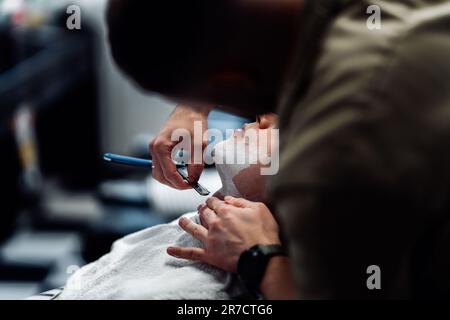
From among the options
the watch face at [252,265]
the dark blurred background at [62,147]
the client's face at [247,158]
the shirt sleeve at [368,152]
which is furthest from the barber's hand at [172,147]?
the dark blurred background at [62,147]

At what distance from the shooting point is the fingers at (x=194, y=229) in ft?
3.63

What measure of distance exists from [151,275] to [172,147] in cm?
31

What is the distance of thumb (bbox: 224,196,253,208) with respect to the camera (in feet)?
3.55

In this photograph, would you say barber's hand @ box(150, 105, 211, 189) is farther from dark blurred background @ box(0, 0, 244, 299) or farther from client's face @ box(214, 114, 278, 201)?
dark blurred background @ box(0, 0, 244, 299)

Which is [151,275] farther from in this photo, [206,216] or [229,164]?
[229,164]

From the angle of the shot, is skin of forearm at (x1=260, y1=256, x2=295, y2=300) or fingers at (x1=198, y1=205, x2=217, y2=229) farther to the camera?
fingers at (x1=198, y1=205, x2=217, y2=229)

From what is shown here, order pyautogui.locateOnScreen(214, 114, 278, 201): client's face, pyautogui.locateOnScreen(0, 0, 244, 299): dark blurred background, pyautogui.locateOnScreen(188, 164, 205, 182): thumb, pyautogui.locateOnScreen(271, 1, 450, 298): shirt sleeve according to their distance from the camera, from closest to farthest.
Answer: pyautogui.locateOnScreen(271, 1, 450, 298): shirt sleeve < pyautogui.locateOnScreen(214, 114, 278, 201): client's face < pyautogui.locateOnScreen(188, 164, 205, 182): thumb < pyautogui.locateOnScreen(0, 0, 244, 299): dark blurred background

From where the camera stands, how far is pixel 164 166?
130 cm

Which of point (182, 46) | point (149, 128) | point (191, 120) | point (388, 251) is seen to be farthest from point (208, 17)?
point (149, 128)

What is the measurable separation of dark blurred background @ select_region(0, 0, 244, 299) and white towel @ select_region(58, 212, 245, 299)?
3.81 feet

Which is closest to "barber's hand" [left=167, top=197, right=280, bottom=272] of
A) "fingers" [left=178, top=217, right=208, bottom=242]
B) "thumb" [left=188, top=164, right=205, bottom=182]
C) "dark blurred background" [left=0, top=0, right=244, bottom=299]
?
"fingers" [left=178, top=217, right=208, bottom=242]

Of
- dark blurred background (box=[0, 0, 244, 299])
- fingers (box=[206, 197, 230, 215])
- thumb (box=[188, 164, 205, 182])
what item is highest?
dark blurred background (box=[0, 0, 244, 299])

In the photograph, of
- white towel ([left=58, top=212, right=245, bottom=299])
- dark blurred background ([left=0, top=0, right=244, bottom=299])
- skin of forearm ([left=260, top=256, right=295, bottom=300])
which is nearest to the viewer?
skin of forearm ([left=260, top=256, right=295, bottom=300])

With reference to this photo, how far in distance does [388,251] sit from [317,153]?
0.14 meters
